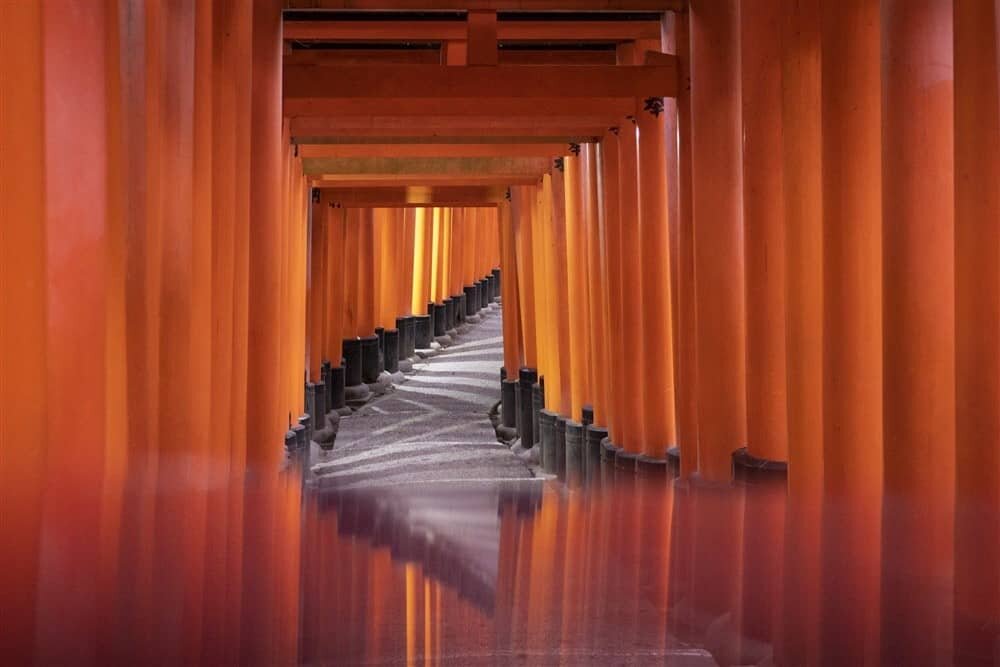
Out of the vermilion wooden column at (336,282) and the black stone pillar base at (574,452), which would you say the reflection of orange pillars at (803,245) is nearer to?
the black stone pillar base at (574,452)

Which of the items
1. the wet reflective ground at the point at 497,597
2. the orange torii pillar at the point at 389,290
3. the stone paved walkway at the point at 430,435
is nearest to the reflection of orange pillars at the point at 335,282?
the stone paved walkway at the point at 430,435

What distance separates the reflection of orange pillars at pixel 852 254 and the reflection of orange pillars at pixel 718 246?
241 cm

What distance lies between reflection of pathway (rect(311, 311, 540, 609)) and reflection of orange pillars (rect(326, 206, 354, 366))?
45.1 inches

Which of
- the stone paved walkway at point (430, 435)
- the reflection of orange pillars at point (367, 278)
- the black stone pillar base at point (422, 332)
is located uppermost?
the reflection of orange pillars at point (367, 278)

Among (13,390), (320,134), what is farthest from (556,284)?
(13,390)

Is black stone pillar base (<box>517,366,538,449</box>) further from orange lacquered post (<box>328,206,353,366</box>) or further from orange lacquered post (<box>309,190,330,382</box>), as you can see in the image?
orange lacquered post (<box>328,206,353,366</box>)

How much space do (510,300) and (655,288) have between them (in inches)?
414

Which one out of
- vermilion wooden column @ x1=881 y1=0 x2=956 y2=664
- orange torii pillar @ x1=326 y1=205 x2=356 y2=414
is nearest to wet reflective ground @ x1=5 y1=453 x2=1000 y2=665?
vermilion wooden column @ x1=881 y1=0 x2=956 y2=664

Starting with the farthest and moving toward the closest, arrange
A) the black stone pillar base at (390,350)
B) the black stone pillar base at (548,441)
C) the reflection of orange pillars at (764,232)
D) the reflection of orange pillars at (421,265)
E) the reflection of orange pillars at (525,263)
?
the reflection of orange pillars at (421,265) → the black stone pillar base at (390,350) → the reflection of orange pillars at (525,263) → the black stone pillar base at (548,441) → the reflection of orange pillars at (764,232)

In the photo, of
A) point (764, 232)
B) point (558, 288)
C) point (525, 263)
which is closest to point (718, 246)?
point (764, 232)

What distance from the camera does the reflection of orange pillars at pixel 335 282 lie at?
66.4ft

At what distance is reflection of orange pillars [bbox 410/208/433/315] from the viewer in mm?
26438

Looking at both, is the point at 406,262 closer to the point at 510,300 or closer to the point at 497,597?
the point at 510,300

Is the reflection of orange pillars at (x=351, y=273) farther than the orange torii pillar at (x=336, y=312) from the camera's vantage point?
Yes
